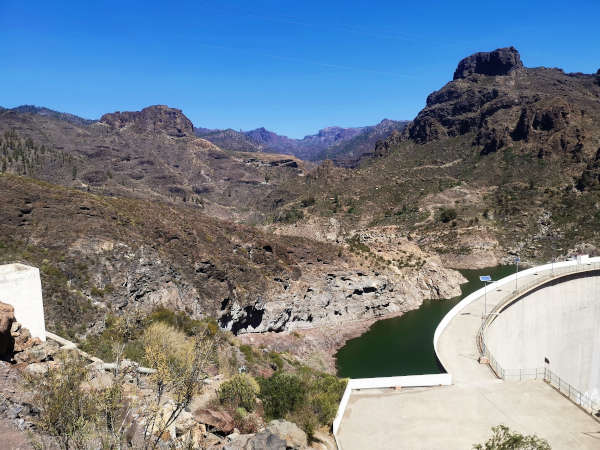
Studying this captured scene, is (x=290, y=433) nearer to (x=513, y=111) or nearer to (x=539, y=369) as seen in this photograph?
(x=539, y=369)

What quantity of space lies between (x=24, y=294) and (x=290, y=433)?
35.9 ft

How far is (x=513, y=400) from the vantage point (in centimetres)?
2044

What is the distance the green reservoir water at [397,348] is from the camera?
35.6 m

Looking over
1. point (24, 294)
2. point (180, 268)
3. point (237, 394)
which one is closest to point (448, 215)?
point (180, 268)

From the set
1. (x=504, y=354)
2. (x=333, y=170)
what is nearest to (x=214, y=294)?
(x=504, y=354)

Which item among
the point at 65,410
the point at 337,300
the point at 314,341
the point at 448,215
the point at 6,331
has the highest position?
the point at 448,215

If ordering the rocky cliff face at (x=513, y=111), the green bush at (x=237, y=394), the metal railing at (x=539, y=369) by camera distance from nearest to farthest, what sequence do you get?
the green bush at (x=237, y=394), the metal railing at (x=539, y=369), the rocky cliff face at (x=513, y=111)

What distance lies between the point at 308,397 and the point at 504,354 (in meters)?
21.4

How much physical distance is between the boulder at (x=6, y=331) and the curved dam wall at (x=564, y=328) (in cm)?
3409

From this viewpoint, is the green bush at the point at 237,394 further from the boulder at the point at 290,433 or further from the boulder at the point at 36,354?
the boulder at the point at 36,354

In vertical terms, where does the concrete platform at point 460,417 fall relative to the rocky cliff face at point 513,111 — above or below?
below

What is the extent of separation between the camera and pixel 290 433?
45.2ft

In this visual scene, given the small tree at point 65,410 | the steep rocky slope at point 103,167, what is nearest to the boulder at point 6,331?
the small tree at point 65,410

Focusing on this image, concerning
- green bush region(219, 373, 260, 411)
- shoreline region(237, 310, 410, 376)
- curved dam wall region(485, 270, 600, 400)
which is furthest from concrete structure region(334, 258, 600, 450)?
shoreline region(237, 310, 410, 376)
